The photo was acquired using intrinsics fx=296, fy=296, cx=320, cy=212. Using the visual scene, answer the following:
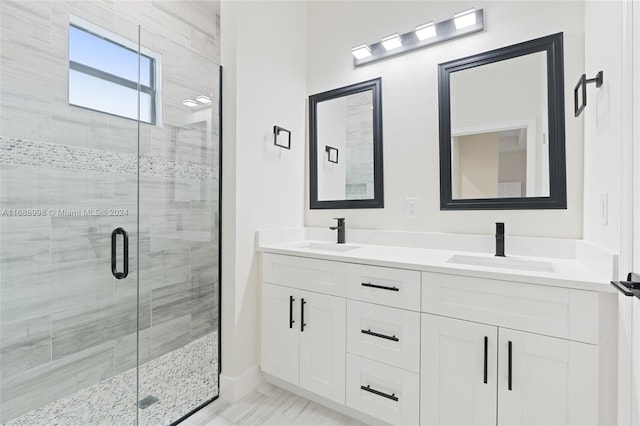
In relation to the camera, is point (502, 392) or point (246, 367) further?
point (246, 367)

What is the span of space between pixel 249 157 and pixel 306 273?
0.82m

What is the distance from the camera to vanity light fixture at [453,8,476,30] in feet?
5.77

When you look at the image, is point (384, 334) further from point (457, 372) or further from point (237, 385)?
point (237, 385)

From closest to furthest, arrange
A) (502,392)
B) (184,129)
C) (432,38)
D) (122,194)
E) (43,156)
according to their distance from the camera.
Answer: (502,392) < (43,156) < (122,194) < (184,129) < (432,38)

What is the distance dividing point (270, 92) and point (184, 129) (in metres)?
0.64

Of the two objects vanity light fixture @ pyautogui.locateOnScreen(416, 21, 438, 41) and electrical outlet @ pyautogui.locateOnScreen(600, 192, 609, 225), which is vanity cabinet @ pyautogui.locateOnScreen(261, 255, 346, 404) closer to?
electrical outlet @ pyautogui.locateOnScreen(600, 192, 609, 225)

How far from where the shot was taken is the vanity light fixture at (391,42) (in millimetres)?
2002

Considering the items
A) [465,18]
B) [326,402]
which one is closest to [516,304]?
[326,402]

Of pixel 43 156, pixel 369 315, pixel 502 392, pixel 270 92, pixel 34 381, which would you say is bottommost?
pixel 34 381

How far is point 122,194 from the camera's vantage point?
61.7 inches

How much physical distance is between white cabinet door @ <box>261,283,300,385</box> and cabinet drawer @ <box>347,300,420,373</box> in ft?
1.21

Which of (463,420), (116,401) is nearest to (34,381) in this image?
(116,401)

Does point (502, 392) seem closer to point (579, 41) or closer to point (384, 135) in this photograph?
point (384, 135)

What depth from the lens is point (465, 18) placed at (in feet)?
5.84
